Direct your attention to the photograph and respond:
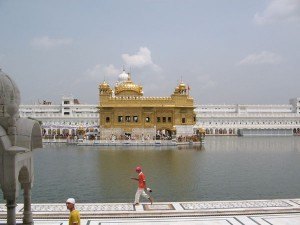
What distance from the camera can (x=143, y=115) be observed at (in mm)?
48250

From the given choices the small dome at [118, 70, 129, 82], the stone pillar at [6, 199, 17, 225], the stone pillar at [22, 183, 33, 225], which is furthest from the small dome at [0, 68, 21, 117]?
the small dome at [118, 70, 129, 82]

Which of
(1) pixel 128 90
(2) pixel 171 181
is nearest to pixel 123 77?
(1) pixel 128 90

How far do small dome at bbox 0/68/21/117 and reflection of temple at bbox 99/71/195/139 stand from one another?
39873mm

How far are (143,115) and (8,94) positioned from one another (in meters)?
41.1

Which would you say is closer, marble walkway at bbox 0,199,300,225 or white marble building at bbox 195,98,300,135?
marble walkway at bbox 0,199,300,225

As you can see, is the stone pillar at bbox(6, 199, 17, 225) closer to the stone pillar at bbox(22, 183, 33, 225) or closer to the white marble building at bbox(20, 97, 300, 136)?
the stone pillar at bbox(22, 183, 33, 225)

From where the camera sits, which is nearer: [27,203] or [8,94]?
[8,94]

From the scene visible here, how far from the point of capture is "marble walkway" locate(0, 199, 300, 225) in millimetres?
10031

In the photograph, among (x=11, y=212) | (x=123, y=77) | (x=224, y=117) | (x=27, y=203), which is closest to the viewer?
(x=11, y=212)

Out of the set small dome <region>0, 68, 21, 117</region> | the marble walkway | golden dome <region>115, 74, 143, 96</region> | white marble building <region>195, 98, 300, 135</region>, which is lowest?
the marble walkway

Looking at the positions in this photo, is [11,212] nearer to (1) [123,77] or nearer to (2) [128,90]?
(2) [128,90]

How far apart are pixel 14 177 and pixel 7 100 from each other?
1321 millimetres

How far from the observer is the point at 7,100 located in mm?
7273

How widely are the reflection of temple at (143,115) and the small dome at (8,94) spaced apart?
3987cm
